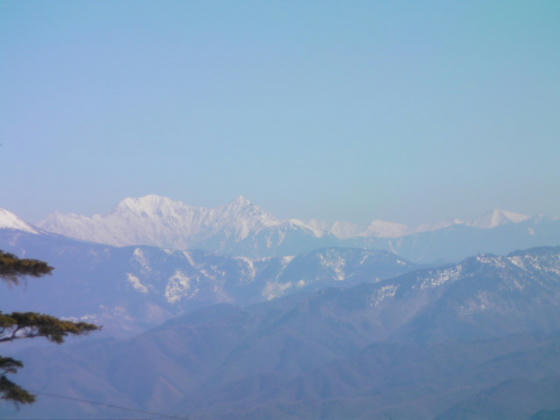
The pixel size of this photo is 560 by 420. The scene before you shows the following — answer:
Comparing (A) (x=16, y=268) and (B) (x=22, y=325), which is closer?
(A) (x=16, y=268)

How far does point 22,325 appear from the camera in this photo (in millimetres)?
27922

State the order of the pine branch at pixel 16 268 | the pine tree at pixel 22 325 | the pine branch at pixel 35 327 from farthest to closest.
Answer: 1. the pine branch at pixel 35 327
2. the pine tree at pixel 22 325
3. the pine branch at pixel 16 268

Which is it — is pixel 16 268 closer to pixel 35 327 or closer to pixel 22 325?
pixel 22 325

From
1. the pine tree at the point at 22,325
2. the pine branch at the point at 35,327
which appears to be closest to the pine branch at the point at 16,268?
the pine tree at the point at 22,325

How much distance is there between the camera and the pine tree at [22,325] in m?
27.3

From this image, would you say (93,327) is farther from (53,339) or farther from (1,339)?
(1,339)

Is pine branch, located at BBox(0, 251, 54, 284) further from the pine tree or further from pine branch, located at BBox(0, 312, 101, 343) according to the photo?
pine branch, located at BBox(0, 312, 101, 343)

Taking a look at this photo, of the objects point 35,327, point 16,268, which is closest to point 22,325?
point 35,327

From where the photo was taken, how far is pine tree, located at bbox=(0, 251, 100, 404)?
2727 cm

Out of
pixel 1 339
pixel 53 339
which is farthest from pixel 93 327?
pixel 1 339

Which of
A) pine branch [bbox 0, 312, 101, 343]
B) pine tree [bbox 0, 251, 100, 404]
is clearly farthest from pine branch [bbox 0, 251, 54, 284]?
pine branch [bbox 0, 312, 101, 343]

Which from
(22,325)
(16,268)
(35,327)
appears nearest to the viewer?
(16,268)

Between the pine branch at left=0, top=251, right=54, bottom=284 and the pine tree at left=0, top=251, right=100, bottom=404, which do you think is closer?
the pine branch at left=0, top=251, right=54, bottom=284

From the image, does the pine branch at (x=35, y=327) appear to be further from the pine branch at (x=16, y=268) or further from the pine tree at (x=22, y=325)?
the pine branch at (x=16, y=268)
